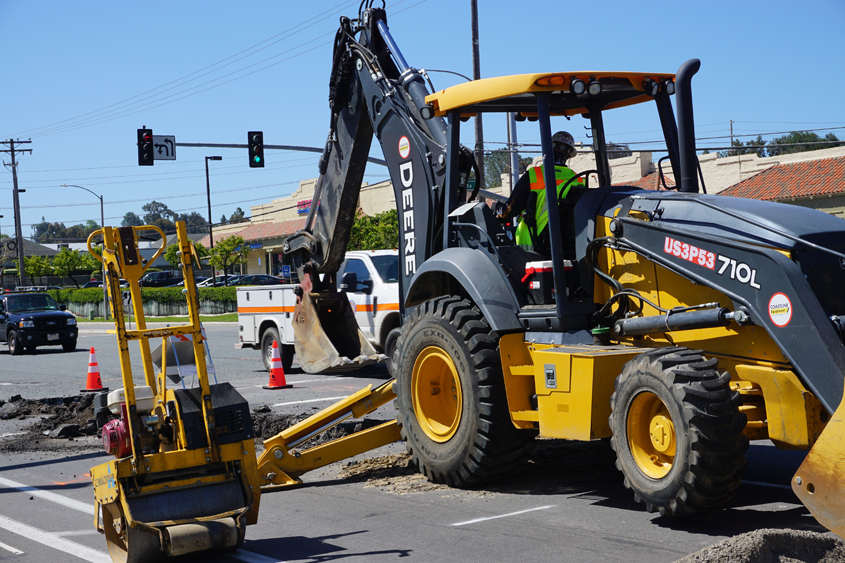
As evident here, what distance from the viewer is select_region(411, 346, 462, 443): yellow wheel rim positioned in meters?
7.39

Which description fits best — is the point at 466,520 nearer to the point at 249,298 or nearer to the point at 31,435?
the point at 31,435

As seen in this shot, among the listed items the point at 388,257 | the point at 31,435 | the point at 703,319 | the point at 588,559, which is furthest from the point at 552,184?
the point at 388,257

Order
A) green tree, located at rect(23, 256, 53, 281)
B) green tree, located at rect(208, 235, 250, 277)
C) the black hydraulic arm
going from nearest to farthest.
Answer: the black hydraulic arm, green tree, located at rect(208, 235, 250, 277), green tree, located at rect(23, 256, 53, 281)

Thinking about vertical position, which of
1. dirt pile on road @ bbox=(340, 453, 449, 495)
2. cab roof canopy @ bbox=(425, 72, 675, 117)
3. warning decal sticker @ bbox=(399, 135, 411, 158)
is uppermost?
cab roof canopy @ bbox=(425, 72, 675, 117)

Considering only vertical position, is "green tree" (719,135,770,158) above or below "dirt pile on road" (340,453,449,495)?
above

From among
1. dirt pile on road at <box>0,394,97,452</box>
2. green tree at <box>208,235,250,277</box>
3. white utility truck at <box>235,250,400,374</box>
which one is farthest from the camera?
green tree at <box>208,235,250,277</box>

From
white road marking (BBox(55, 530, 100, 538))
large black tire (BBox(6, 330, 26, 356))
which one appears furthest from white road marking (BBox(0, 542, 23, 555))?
large black tire (BBox(6, 330, 26, 356))

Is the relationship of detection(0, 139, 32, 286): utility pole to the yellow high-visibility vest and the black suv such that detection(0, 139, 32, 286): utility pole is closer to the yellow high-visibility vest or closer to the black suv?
the black suv

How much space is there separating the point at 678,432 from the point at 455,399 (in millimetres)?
2561

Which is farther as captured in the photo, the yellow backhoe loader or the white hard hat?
the white hard hat

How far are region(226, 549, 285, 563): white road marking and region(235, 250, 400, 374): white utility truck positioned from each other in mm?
7068

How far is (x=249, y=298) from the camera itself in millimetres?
16750

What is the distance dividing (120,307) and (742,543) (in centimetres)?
393

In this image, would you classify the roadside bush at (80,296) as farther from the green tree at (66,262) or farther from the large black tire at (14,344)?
the large black tire at (14,344)
